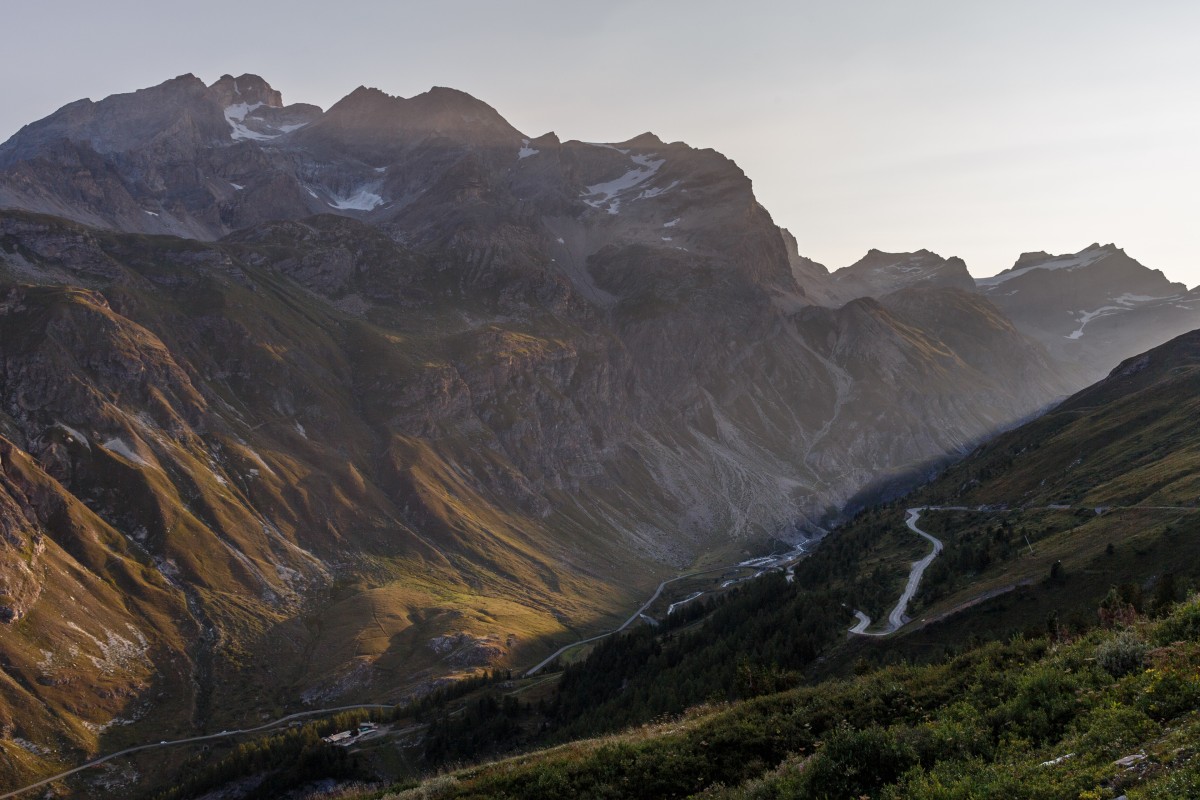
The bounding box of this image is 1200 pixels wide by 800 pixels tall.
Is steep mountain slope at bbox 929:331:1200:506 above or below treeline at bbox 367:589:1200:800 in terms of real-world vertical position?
below

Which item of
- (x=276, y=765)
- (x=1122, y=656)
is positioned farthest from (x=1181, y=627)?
(x=276, y=765)

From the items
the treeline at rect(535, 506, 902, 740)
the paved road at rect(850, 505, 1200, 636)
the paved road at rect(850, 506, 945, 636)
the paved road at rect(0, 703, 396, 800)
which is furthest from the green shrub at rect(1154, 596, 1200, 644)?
the paved road at rect(0, 703, 396, 800)

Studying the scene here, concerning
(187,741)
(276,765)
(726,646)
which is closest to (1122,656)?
(726,646)

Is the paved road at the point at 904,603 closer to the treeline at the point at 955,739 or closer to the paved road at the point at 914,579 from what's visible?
the paved road at the point at 914,579

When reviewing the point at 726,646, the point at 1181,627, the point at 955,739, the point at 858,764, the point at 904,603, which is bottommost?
the point at 726,646

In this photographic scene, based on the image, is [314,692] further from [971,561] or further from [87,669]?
[971,561]

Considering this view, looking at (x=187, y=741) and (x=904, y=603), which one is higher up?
(x=904, y=603)

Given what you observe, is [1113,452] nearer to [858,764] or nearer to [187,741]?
[858,764]

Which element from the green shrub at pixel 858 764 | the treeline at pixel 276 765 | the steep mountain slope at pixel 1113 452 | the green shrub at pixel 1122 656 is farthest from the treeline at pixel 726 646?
the treeline at pixel 276 765

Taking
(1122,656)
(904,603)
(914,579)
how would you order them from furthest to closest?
(914,579) < (904,603) < (1122,656)

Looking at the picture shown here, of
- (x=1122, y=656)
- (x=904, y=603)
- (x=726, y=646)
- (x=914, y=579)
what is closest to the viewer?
(x=1122, y=656)

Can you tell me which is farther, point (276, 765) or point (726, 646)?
point (276, 765)

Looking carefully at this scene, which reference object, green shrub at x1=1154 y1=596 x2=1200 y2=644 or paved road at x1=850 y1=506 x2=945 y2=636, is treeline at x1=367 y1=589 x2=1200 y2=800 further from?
paved road at x1=850 y1=506 x2=945 y2=636

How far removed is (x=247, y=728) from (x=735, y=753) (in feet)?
482
